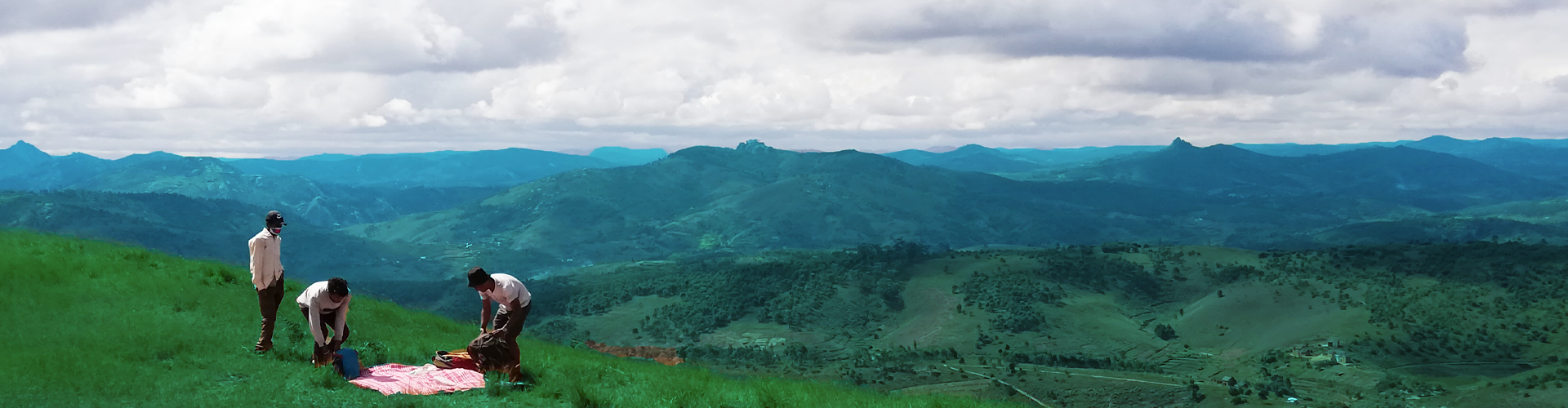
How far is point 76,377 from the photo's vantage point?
15109 mm

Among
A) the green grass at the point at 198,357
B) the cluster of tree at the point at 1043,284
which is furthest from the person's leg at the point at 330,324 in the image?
the cluster of tree at the point at 1043,284

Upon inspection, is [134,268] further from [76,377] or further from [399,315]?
[76,377]

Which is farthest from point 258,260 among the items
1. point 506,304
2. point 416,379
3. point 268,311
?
point 506,304

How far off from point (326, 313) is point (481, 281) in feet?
11.0

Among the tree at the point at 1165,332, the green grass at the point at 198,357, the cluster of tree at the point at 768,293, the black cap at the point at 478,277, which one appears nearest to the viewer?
the green grass at the point at 198,357

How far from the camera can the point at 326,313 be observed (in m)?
17.4

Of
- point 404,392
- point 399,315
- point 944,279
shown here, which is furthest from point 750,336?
point 404,392

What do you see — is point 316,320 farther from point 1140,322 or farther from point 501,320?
point 1140,322

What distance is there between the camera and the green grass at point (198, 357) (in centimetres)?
1533

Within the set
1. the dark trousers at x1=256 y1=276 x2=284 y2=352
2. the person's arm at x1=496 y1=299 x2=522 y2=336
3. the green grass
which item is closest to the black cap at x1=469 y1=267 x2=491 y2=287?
the person's arm at x1=496 y1=299 x2=522 y2=336

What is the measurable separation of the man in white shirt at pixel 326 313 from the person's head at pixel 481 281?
2274mm

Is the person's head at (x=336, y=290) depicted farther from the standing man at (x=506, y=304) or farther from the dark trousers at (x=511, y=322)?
the dark trousers at (x=511, y=322)

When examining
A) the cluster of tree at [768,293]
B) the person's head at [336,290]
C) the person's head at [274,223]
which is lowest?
the cluster of tree at [768,293]

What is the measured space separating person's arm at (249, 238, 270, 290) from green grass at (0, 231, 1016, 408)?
4.34 ft
